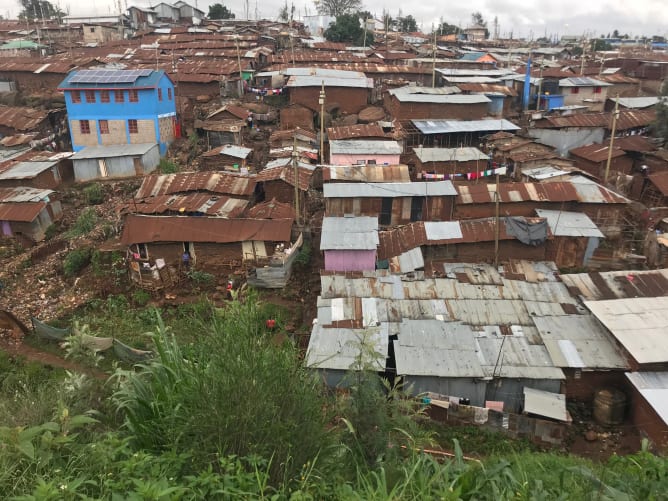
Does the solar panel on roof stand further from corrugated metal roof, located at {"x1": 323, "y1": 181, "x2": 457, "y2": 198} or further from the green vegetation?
the green vegetation

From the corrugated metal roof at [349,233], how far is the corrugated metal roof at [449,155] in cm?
880

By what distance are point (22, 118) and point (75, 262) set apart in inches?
830

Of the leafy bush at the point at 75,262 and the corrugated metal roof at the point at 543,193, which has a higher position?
the corrugated metal roof at the point at 543,193

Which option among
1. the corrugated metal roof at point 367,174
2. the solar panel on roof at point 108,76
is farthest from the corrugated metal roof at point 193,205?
the solar panel on roof at point 108,76

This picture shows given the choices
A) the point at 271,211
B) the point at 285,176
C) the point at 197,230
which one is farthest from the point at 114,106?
the point at 271,211

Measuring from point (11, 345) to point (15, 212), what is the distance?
9836 millimetres

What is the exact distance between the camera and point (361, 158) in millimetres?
26281

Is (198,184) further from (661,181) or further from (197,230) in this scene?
(661,181)

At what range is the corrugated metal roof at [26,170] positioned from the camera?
24987 mm

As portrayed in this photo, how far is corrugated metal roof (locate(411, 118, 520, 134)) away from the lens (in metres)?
30.6

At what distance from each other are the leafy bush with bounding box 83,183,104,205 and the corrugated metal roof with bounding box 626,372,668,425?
88.2 feet

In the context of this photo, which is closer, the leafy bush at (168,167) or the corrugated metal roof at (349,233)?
the corrugated metal roof at (349,233)

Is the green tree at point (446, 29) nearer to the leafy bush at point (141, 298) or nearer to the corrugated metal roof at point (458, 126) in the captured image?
the corrugated metal roof at point (458, 126)

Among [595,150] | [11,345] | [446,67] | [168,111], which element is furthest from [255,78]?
[11,345]
